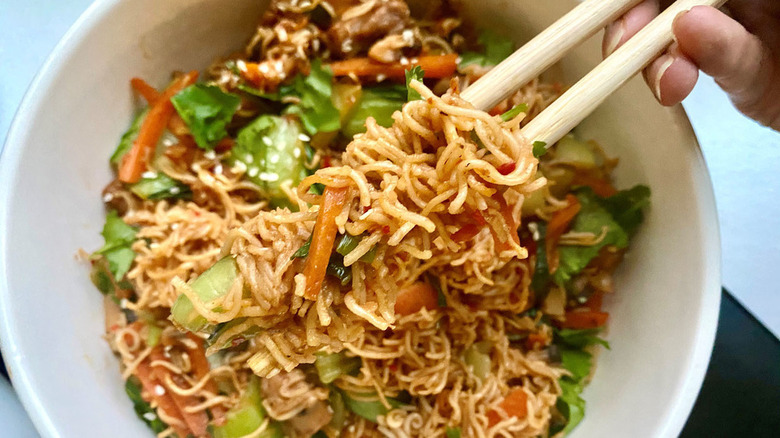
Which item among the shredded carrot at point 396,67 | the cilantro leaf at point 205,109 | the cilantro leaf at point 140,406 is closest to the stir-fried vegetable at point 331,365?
the cilantro leaf at point 140,406

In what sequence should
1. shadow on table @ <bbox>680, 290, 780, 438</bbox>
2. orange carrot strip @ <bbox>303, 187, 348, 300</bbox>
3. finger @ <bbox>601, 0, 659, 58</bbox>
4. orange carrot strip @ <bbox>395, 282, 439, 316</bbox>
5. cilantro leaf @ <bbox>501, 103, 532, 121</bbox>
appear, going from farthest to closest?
shadow on table @ <bbox>680, 290, 780, 438</bbox> < orange carrot strip @ <bbox>395, 282, 439, 316</bbox> < finger @ <bbox>601, 0, 659, 58</bbox> < cilantro leaf @ <bbox>501, 103, 532, 121</bbox> < orange carrot strip @ <bbox>303, 187, 348, 300</bbox>

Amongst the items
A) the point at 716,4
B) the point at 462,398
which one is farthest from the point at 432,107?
the point at 462,398

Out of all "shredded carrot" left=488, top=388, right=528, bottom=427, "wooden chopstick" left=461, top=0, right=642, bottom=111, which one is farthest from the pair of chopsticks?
"shredded carrot" left=488, top=388, right=528, bottom=427

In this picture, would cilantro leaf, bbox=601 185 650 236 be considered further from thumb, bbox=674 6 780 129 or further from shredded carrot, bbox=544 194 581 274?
thumb, bbox=674 6 780 129

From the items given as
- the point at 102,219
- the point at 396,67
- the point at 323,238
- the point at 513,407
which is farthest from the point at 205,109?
the point at 513,407

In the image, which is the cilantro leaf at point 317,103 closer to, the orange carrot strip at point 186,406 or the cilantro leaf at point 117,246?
the cilantro leaf at point 117,246

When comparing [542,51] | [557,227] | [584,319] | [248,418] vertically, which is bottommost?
[584,319]

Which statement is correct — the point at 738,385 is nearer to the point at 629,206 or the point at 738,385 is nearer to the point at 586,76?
the point at 629,206
